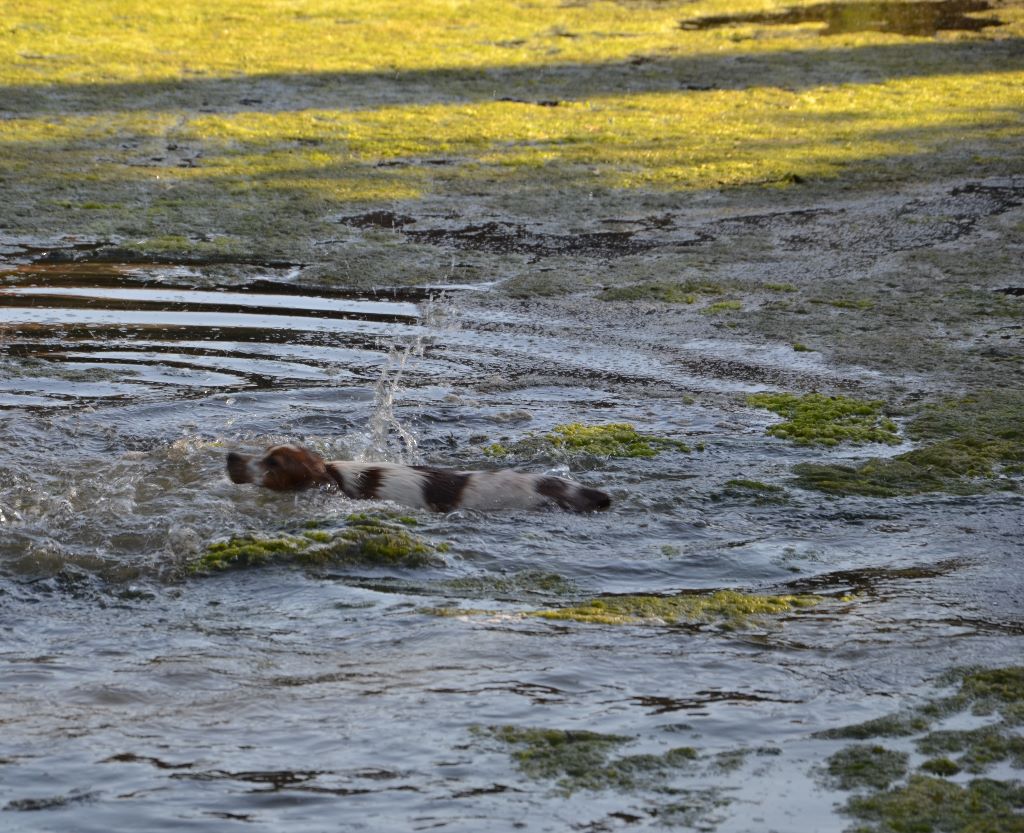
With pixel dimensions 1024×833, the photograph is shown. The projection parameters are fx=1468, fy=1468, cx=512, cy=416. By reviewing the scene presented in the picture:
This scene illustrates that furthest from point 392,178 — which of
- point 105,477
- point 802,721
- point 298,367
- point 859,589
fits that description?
point 802,721

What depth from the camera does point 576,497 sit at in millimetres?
6543

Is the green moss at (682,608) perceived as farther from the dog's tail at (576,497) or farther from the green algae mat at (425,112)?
the green algae mat at (425,112)

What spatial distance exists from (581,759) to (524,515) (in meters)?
2.41

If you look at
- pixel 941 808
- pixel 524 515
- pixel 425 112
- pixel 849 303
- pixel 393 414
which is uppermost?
pixel 425 112

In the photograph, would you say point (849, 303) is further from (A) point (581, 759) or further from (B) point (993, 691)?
(A) point (581, 759)

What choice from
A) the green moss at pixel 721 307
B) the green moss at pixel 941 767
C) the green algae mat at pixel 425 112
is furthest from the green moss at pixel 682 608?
the green algae mat at pixel 425 112

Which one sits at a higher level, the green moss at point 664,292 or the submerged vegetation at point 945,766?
the green moss at point 664,292

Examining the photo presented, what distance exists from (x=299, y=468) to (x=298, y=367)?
1795mm

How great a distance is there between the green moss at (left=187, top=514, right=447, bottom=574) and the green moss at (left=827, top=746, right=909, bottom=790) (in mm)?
2199

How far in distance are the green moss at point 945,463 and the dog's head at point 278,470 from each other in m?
2.27

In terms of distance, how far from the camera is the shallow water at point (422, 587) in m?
4.09

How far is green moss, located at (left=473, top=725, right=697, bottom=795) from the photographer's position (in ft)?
13.4

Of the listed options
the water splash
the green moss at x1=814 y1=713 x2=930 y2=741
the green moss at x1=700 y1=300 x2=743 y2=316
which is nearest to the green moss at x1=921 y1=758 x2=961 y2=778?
the green moss at x1=814 y1=713 x2=930 y2=741

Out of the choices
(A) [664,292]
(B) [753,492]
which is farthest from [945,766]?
(A) [664,292]
